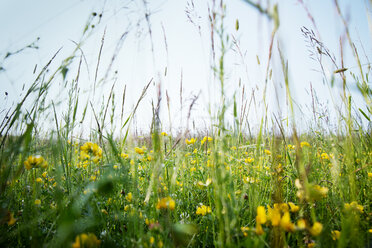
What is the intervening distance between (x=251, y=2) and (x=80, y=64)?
1.38 m

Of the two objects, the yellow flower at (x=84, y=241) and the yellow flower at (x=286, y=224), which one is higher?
the yellow flower at (x=286, y=224)

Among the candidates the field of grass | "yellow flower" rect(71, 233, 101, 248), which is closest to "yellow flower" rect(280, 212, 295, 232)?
the field of grass

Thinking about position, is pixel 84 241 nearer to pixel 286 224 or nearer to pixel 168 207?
pixel 168 207

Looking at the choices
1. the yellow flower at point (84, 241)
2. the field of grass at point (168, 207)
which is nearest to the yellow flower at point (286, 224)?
the field of grass at point (168, 207)

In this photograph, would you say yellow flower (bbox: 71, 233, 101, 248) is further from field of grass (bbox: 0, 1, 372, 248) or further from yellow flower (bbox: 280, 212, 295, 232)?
yellow flower (bbox: 280, 212, 295, 232)

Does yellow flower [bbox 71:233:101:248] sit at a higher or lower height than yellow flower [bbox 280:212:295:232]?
lower

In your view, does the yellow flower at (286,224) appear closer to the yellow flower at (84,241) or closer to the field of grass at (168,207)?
the field of grass at (168,207)

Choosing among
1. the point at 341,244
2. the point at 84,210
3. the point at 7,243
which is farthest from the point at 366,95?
the point at 7,243

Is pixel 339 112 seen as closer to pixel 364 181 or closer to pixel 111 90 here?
pixel 364 181

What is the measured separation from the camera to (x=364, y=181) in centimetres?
147

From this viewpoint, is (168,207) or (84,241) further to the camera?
(168,207)

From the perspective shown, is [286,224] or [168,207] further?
[168,207]

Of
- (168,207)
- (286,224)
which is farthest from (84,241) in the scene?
(286,224)

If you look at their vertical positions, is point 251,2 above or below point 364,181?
above
